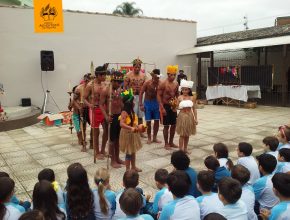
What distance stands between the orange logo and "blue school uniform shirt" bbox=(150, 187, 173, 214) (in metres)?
6.52

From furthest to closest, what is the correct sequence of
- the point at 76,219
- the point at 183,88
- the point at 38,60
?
the point at 38,60
the point at 183,88
the point at 76,219

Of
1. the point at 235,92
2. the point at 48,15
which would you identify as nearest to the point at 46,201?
the point at 48,15

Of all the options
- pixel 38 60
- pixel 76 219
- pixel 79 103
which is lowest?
pixel 76 219

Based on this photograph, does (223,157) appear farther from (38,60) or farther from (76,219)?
(38,60)

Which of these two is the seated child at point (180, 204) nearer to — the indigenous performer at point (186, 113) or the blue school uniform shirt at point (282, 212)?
the blue school uniform shirt at point (282, 212)

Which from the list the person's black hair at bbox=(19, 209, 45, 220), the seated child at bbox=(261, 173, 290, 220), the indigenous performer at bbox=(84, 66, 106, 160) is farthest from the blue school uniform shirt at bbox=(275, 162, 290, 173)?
the indigenous performer at bbox=(84, 66, 106, 160)

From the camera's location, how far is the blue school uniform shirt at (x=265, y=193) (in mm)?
3018

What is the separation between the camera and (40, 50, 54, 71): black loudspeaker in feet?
36.1

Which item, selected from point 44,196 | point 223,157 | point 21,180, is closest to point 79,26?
point 21,180

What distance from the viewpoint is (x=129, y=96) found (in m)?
4.57

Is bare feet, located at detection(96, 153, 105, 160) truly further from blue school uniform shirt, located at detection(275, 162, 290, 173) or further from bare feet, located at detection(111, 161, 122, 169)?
blue school uniform shirt, located at detection(275, 162, 290, 173)

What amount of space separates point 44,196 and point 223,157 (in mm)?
2159

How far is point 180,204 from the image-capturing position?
8.13 feet

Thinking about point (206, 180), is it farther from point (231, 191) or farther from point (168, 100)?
point (168, 100)
